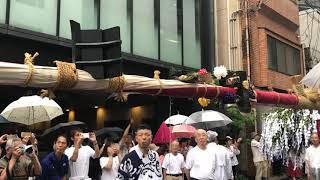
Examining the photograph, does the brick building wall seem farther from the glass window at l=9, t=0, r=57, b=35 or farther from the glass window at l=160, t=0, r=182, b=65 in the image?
the glass window at l=9, t=0, r=57, b=35

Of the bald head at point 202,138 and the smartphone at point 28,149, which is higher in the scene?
the bald head at point 202,138

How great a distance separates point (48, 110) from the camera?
8.10 meters

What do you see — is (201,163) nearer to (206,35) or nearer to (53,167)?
(53,167)

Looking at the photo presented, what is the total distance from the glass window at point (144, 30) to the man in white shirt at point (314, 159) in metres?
6.18

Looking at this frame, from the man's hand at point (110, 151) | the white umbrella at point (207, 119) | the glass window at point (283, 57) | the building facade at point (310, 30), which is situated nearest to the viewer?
the man's hand at point (110, 151)

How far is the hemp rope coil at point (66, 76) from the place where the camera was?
6188 millimetres

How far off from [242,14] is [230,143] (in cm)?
667

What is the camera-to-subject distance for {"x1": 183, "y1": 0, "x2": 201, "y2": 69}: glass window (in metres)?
16.8

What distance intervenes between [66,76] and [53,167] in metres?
2.01

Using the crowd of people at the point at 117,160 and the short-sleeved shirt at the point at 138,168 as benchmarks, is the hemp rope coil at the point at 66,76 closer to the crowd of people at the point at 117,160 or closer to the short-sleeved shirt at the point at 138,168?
the crowd of people at the point at 117,160

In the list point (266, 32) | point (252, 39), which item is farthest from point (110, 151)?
point (266, 32)

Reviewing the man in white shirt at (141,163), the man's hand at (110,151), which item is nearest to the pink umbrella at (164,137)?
the man's hand at (110,151)

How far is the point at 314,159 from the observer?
1153 centimetres

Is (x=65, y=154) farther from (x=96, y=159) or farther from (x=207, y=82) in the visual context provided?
(x=207, y=82)
